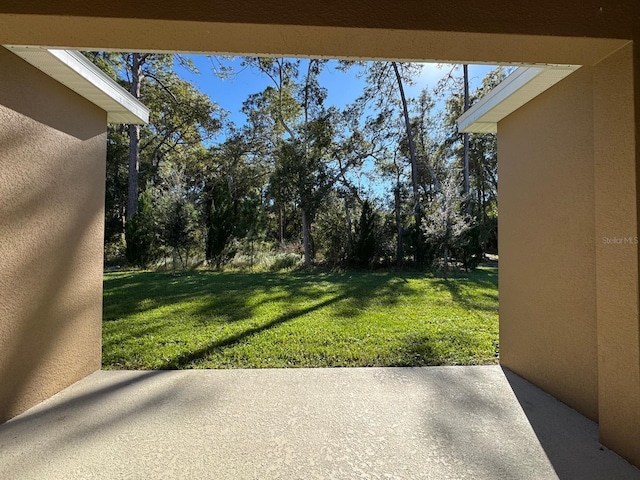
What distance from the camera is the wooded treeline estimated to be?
1178 cm

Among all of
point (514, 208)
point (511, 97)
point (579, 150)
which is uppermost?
point (511, 97)

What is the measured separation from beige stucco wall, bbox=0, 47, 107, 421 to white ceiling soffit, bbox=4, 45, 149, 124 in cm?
8

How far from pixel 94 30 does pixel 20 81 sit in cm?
114

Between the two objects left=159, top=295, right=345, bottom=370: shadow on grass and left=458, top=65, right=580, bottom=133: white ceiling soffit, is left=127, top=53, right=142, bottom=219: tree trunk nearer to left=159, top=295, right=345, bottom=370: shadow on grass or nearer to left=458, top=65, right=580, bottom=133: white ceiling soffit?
left=159, top=295, right=345, bottom=370: shadow on grass

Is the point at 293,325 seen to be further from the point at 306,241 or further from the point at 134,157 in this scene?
the point at 134,157

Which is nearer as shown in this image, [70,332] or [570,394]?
[570,394]

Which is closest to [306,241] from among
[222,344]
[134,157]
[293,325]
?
[293,325]

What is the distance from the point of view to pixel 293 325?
4.77m

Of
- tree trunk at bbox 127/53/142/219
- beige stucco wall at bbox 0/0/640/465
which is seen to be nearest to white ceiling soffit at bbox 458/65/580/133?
beige stucco wall at bbox 0/0/640/465

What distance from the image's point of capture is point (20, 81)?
2.25m

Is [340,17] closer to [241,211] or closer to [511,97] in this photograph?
[511,97]

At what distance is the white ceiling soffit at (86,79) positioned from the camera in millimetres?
2225

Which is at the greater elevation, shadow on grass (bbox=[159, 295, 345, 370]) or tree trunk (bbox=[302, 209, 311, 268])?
tree trunk (bbox=[302, 209, 311, 268])

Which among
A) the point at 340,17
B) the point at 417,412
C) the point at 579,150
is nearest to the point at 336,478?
the point at 417,412
